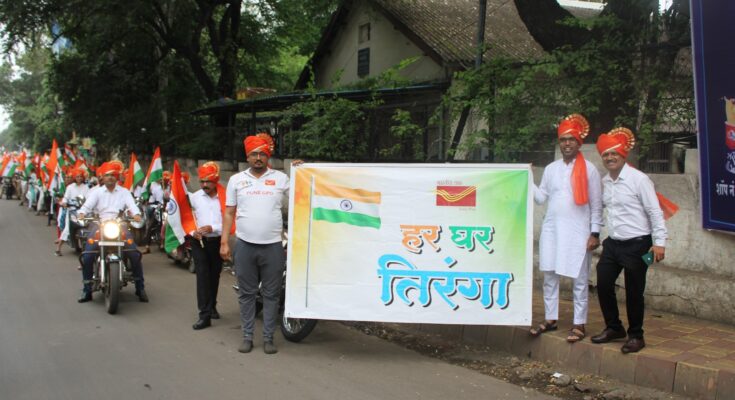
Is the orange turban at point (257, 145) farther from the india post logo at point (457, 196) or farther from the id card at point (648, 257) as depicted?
the id card at point (648, 257)

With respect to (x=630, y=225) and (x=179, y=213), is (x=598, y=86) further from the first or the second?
(x=179, y=213)

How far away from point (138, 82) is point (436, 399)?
23.5m

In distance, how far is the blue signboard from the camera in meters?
5.75

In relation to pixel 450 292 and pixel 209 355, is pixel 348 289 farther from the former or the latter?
pixel 209 355

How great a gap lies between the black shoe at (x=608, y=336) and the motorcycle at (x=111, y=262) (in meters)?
5.28

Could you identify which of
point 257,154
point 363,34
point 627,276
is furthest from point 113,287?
point 363,34

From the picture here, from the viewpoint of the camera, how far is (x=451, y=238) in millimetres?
5715

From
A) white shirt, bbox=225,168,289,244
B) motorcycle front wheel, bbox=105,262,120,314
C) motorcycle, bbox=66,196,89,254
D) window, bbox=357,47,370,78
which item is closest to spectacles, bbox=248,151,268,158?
white shirt, bbox=225,168,289,244

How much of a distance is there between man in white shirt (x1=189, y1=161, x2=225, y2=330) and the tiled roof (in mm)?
9109

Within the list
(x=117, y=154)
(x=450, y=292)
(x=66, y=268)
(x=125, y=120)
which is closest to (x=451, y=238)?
(x=450, y=292)

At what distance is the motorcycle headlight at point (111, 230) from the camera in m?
7.84

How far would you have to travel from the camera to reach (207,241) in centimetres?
698

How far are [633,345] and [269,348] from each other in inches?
124

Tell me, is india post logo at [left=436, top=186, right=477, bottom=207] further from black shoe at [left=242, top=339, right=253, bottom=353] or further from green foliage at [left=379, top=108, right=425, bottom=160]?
green foliage at [left=379, top=108, right=425, bottom=160]
